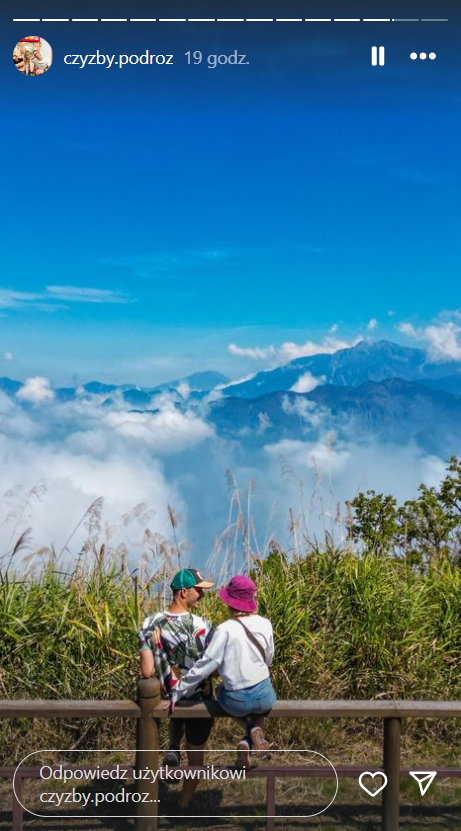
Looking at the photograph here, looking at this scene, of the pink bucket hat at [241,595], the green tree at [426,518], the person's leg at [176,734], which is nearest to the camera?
the pink bucket hat at [241,595]

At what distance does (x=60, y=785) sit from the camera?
223 inches

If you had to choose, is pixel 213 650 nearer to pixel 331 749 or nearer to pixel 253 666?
pixel 253 666

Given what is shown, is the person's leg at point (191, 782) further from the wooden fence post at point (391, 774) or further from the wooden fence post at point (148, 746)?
the wooden fence post at point (391, 774)

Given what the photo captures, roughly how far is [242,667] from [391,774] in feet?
3.50

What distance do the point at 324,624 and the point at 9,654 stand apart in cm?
247

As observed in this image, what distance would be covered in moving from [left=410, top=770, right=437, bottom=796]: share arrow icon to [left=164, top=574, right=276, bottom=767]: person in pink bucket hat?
933 millimetres

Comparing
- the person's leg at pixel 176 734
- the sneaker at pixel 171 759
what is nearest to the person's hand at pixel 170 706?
the sneaker at pixel 171 759

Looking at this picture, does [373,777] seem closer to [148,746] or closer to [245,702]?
[245,702]

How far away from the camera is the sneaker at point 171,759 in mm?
5297

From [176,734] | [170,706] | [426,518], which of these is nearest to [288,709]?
[170,706]

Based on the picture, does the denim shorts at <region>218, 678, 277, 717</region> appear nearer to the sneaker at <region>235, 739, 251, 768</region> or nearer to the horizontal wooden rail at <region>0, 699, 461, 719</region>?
the horizontal wooden rail at <region>0, 699, 461, 719</region>

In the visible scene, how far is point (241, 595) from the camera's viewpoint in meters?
5.07

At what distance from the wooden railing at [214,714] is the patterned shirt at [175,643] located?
404 millimetres

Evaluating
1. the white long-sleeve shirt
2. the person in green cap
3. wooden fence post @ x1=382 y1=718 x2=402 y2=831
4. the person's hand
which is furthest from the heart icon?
the person's hand
